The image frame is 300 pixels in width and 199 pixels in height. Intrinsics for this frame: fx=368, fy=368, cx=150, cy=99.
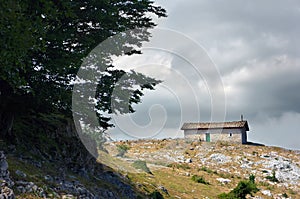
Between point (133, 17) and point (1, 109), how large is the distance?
7.52 meters

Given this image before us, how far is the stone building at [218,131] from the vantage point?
67.9 meters

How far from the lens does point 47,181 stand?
42.4 ft

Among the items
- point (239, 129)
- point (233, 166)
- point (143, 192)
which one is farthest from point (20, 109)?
point (239, 129)

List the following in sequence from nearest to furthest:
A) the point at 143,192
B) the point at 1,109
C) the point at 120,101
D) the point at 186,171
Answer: the point at 1,109, the point at 120,101, the point at 143,192, the point at 186,171

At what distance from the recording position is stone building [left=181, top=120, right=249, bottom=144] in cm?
6794

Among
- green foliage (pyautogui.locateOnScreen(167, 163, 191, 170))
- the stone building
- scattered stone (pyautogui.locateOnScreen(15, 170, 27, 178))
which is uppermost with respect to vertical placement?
the stone building

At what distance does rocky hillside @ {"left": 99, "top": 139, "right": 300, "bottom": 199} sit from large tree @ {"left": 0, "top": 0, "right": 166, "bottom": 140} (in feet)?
48.5

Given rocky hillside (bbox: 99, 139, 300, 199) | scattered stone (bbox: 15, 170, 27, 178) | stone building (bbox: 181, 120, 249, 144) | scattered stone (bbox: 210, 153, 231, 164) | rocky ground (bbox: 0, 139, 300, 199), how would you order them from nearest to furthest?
scattered stone (bbox: 15, 170, 27, 178), rocky ground (bbox: 0, 139, 300, 199), rocky hillside (bbox: 99, 139, 300, 199), scattered stone (bbox: 210, 153, 231, 164), stone building (bbox: 181, 120, 249, 144)

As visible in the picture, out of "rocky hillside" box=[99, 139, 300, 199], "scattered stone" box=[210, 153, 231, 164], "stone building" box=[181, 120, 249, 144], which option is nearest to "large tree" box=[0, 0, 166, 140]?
"rocky hillside" box=[99, 139, 300, 199]

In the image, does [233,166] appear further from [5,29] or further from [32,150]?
[5,29]

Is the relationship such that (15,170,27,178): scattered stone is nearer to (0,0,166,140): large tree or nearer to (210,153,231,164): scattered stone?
(0,0,166,140): large tree

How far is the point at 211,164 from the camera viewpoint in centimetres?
5003

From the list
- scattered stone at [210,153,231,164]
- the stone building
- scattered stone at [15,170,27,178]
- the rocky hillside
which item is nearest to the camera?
scattered stone at [15,170,27,178]

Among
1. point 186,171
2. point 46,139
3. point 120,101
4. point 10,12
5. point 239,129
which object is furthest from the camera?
point 239,129
